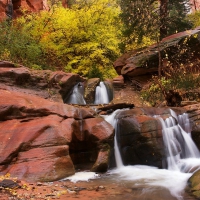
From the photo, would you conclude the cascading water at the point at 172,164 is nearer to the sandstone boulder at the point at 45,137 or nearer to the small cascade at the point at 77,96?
the sandstone boulder at the point at 45,137

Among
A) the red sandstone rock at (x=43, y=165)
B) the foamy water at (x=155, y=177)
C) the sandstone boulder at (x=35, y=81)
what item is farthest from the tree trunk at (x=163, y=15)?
the red sandstone rock at (x=43, y=165)

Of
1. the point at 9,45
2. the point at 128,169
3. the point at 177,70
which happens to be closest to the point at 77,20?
the point at 9,45

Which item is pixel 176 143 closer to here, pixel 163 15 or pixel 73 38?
pixel 163 15

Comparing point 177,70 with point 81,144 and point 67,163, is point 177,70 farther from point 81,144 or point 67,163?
point 67,163

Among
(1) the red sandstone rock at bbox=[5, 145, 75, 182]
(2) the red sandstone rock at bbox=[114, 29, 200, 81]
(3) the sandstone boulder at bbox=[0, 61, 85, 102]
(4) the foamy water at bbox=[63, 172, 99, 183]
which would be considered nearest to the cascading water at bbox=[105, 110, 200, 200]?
(4) the foamy water at bbox=[63, 172, 99, 183]

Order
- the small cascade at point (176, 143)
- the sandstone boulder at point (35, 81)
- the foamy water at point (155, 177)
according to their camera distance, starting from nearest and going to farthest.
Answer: the foamy water at point (155, 177) < the small cascade at point (176, 143) < the sandstone boulder at point (35, 81)

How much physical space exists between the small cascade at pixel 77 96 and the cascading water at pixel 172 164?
459cm

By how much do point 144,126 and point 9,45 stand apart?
10.3 m

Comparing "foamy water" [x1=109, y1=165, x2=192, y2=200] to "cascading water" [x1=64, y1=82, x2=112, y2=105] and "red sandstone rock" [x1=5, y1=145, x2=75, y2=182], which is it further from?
"cascading water" [x1=64, y1=82, x2=112, y2=105]

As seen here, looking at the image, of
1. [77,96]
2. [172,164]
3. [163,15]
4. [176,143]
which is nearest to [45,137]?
[172,164]

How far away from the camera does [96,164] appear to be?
28.1 feet

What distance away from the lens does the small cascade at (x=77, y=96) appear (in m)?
15.1

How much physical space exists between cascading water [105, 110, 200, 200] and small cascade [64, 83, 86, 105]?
459cm

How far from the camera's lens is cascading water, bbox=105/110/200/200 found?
7.52 metres
